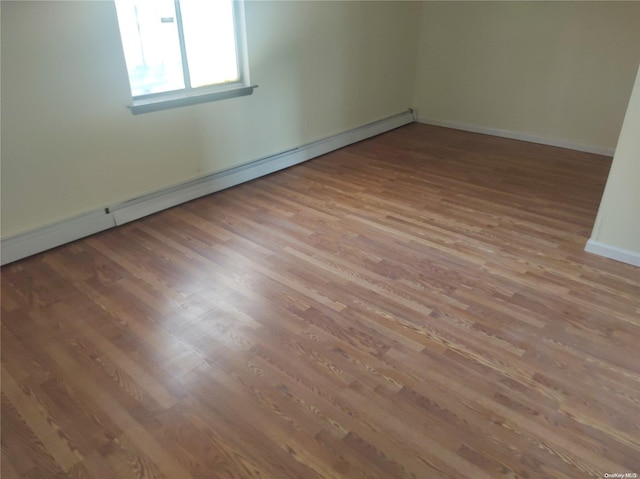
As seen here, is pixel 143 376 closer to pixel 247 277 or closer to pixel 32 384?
pixel 32 384

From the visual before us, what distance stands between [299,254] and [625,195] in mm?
2019

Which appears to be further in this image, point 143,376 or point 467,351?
point 467,351

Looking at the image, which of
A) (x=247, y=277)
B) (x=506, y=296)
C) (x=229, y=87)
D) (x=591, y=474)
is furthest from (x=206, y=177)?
(x=591, y=474)

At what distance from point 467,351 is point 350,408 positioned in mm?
664

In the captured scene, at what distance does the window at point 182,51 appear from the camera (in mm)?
3039

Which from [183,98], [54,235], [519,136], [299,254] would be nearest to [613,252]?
[299,254]

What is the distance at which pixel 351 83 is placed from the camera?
15.8ft

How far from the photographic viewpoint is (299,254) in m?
2.90

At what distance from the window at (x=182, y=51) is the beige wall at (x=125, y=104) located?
10 cm

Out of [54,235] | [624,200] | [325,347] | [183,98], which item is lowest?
[325,347]

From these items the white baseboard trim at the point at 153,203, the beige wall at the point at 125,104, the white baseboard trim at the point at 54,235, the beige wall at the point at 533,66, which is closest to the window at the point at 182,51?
the beige wall at the point at 125,104

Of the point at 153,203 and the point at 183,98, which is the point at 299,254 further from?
the point at 183,98

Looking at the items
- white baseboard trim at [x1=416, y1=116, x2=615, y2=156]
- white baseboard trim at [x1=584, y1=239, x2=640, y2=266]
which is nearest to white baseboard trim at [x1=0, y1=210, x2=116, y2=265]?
white baseboard trim at [x1=584, y1=239, x2=640, y2=266]

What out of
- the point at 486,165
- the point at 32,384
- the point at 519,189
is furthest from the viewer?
the point at 486,165
